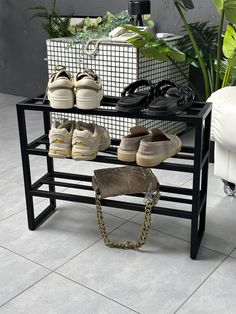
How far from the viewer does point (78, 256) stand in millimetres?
1673

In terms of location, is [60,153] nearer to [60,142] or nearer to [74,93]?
[60,142]

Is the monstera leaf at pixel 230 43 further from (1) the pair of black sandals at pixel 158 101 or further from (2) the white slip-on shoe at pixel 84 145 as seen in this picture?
(2) the white slip-on shoe at pixel 84 145

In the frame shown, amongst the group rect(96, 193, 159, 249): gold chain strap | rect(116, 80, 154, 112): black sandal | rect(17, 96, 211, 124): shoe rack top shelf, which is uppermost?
rect(116, 80, 154, 112): black sandal

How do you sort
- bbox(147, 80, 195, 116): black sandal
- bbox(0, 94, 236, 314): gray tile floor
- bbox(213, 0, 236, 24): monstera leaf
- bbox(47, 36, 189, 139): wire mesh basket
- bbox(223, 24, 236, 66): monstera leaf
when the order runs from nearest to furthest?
1. bbox(0, 94, 236, 314): gray tile floor
2. bbox(147, 80, 195, 116): black sandal
3. bbox(213, 0, 236, 24): monstera leaf
4. bbox(223, 24, 236, 66): monstera leaf
5. bbox(47, 36, 189, 139): wire mesh basket

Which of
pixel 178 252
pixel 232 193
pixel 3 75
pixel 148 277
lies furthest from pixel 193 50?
pixel 3 75

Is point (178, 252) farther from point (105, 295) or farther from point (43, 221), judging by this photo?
point (43, 221)

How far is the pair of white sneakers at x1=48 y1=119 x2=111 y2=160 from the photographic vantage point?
5.28 ft

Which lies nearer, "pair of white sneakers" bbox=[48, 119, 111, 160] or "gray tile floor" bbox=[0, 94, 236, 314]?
"gray tile floor" bbox=[0, 94, 236, 314]

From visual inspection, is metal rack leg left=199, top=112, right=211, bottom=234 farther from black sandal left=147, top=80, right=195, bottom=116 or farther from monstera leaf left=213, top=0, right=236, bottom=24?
monstera leaf left=213, top=0, right=236, bottom=24

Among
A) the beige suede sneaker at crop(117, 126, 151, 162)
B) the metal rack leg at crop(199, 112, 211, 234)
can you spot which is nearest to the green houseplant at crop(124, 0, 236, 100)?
the metal rack leg at crop(199, 112, 211, 234)

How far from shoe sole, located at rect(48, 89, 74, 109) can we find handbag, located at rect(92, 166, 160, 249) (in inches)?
14.6

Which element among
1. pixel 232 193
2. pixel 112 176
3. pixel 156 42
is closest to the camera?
pixel 112 176

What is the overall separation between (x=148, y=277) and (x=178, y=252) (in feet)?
0.70

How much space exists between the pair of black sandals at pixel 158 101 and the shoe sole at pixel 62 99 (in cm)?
19
